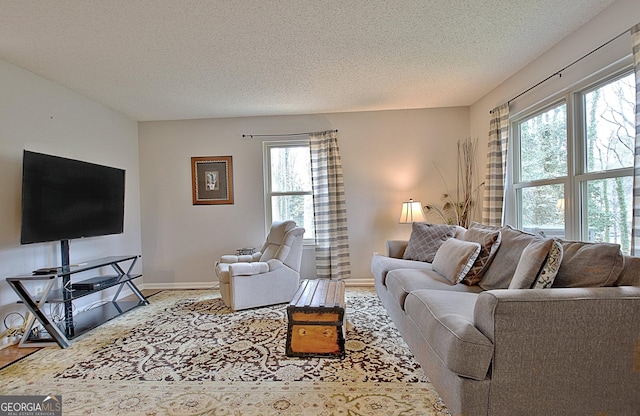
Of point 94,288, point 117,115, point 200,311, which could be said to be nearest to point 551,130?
point 200,311

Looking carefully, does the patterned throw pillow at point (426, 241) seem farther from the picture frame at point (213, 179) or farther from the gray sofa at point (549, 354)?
the picture frame at point (213, 179)

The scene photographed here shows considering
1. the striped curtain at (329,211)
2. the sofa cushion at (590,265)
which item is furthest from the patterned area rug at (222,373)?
the striped curtain at (329,211)

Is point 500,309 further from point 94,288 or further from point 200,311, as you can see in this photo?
point 94,288

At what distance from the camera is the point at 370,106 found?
4156 millimetres

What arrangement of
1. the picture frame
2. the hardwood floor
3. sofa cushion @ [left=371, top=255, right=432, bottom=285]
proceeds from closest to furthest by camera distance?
the hardwood floor
sofa cushion @ [left=371, top=255, right=432, bottom=285]
the picture frame

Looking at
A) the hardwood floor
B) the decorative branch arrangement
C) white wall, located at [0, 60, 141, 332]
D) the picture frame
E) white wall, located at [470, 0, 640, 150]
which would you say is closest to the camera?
white wall, located at [470, 0, 640, 150]

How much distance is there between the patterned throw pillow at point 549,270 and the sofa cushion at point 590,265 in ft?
0.21

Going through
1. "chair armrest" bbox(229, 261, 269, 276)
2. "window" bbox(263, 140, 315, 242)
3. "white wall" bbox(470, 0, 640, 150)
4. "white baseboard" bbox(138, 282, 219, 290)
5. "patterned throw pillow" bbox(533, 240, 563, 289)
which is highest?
"white wall" bbox(470, 0, 640, 150)

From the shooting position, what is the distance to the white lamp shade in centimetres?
400

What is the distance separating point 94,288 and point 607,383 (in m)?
3.73

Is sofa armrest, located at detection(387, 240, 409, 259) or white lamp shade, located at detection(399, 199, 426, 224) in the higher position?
white lamp shade, located at detection(399, 199, 426, 224)

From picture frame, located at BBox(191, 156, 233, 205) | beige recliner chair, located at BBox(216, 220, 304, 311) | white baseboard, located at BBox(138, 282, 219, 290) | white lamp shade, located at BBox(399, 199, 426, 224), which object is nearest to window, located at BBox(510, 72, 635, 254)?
white lamp shade, located at BBox(399, 199, 426, 224)

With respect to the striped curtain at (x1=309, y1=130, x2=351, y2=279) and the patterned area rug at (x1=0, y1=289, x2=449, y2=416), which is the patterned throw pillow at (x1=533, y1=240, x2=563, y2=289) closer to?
the patterned area rug at (x1=0, y1=289, x2=449, y2=416)

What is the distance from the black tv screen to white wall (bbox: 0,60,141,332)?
34cm
